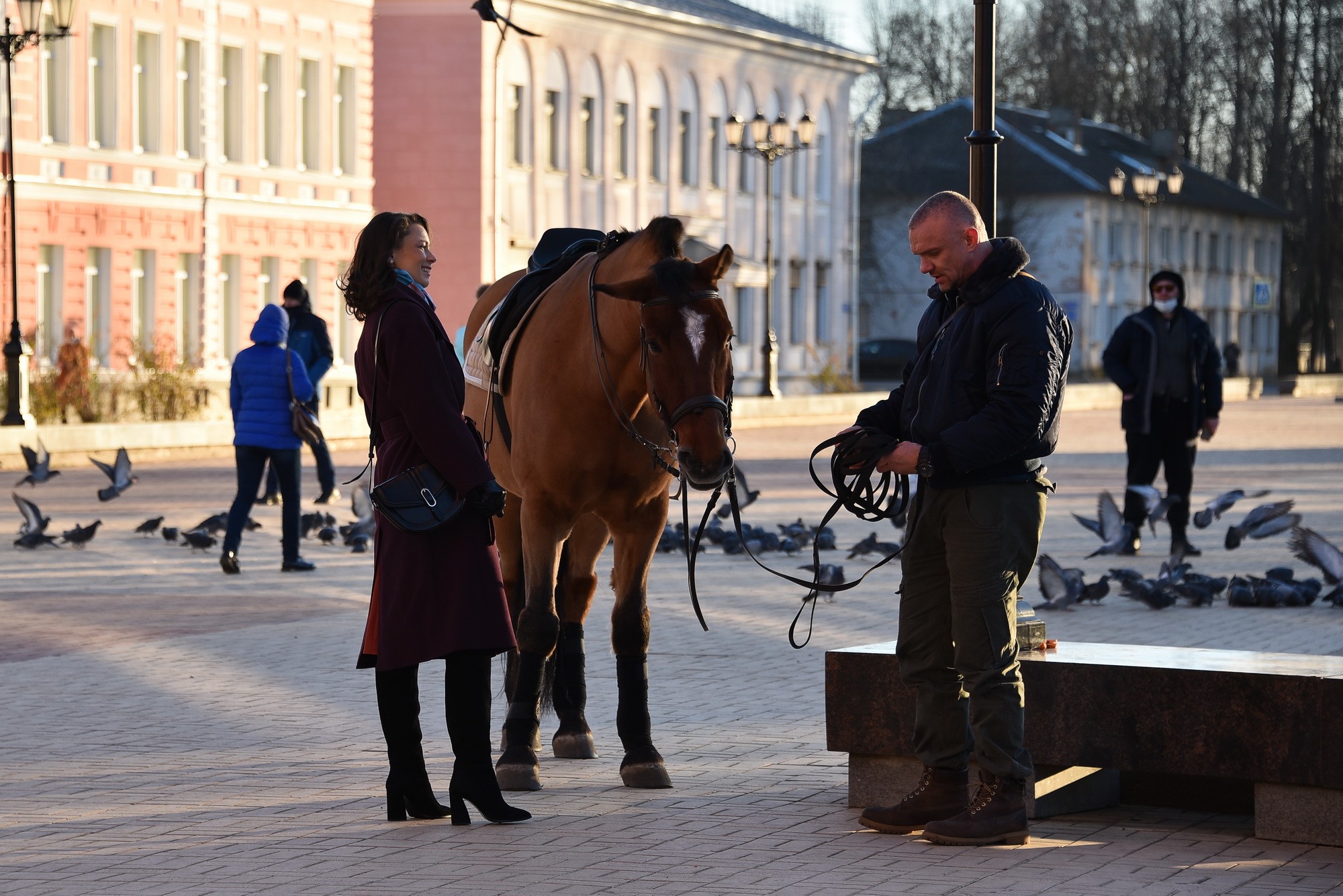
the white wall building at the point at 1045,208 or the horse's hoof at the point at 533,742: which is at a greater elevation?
the white wall building at the point at 1045,208

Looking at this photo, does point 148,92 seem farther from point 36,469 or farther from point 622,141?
point 36,469

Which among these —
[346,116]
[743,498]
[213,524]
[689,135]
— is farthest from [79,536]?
[689,135]

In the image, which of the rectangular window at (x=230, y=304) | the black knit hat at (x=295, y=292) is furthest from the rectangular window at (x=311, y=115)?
the black knit hat at (x=295, y=292)

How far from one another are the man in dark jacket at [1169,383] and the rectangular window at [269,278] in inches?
1255

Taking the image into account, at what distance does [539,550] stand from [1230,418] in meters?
41.1

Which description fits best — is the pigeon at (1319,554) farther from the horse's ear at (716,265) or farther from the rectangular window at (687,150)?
the rectangular window at (687,150)

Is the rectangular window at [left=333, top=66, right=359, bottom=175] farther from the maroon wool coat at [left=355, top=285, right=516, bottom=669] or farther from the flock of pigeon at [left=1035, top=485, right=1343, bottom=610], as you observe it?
the maroon wool coat at [left=355, top=285, right=516, bottom=669]

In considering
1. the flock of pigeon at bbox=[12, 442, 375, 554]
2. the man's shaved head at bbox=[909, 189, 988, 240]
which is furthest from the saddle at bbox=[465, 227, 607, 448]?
the flock of pigeon at bbox=[12, 442, 375, 554]

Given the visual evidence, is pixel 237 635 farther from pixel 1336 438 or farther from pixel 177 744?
pixel 1336 438

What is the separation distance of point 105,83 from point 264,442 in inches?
1146

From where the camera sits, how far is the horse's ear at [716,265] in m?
7.70

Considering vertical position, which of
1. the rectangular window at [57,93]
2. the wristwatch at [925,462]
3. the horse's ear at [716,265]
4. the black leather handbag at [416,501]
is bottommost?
the black leather handbag at [416,501]

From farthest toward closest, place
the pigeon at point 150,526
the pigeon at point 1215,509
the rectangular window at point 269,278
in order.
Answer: the rectangular window at point 269,278, the pigeon at point 150,526, the pigeon at point 1215,509

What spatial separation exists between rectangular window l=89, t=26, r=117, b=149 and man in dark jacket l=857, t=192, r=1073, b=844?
3846 centimetres
